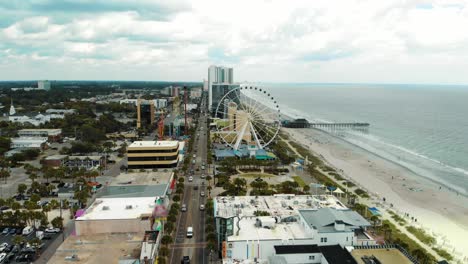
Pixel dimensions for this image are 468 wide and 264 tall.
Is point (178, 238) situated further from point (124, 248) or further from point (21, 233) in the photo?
point (21, 233)

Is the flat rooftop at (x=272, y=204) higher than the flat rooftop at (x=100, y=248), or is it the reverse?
the flat rooftop at (x=272, y=204)

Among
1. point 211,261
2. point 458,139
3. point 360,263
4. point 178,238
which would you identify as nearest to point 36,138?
point 178,238

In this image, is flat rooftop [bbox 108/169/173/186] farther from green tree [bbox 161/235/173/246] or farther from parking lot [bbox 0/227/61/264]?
green tree [bbox 161/235/173/246]

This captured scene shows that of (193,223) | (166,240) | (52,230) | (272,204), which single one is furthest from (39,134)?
(272,204)

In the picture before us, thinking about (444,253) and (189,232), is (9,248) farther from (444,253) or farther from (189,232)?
(444,253)

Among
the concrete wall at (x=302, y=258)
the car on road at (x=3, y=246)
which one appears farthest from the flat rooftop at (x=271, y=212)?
the car on road at (x=3, y=246)

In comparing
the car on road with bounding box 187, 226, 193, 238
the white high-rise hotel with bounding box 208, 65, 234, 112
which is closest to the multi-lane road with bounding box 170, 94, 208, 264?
the car on road with bounding box 187, 226, 193, 238

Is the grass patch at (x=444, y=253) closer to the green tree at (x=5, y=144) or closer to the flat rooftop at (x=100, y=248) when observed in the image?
the flat rooftop at (x=100, y=248)
